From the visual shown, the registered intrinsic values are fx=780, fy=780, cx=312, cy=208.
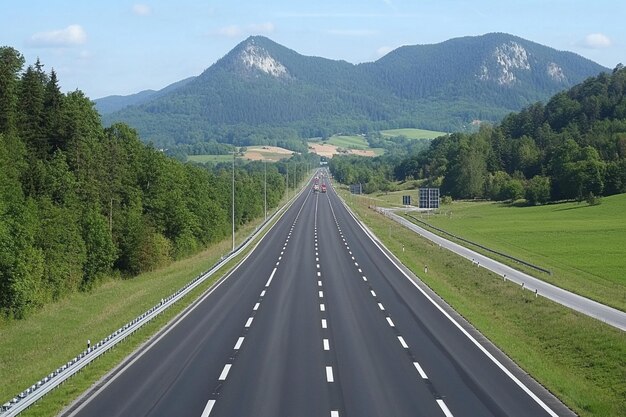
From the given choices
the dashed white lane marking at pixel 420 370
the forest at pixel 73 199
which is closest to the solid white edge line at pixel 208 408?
the dashed white lane marking at pixel 420 370

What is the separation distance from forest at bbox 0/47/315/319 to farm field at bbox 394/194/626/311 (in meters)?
30.2

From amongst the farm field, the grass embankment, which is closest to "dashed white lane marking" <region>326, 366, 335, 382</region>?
the grass embankment

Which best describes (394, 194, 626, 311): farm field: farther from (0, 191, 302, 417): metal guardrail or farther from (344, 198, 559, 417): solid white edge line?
(0, 191, 302, 417): metal guardrail

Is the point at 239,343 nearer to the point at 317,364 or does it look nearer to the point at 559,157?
the point at 317,364

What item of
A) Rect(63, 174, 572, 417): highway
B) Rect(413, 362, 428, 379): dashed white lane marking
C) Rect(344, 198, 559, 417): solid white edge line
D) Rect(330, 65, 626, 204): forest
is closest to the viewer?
Rect(63, 174, 572, 417): highway

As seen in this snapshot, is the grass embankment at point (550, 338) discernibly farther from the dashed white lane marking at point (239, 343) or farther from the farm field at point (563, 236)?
the dashed white lane marking at point (239, 343)

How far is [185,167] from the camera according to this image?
289 ft

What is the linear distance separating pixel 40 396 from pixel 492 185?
15048 cm

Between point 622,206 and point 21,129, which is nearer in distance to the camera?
point 21,129

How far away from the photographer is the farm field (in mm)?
50650

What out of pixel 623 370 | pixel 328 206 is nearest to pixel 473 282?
pixel 623 370

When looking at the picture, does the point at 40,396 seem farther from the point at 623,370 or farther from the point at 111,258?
the point at 111,258

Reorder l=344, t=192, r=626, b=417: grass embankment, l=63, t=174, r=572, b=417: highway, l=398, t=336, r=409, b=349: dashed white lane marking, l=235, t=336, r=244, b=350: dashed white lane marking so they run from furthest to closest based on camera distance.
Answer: l=398, t=336, r=409, b=349: dashed white lane marking
l=235, t=336, r=244, b=350: dashed white lane marking
l=344, t=192, r=626, b=417: grass embankment
l=63, t=174, r=572, b=417: highway

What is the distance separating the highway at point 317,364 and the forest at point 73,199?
10501 millimetres
